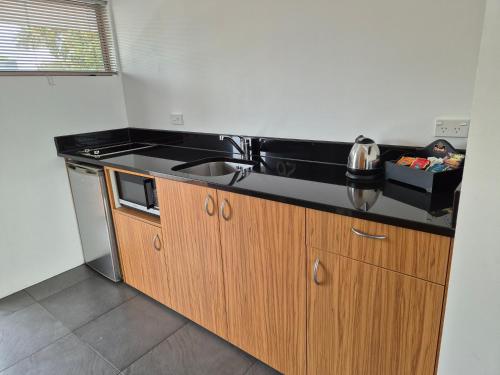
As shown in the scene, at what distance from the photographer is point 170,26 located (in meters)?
2.29

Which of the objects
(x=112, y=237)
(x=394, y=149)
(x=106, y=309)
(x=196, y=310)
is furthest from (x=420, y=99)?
(x=106, y=309)

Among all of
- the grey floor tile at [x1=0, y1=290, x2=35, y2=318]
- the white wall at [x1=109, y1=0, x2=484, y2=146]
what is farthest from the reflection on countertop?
the grey floor tile at [x1=0, y1=290, x2=35, y2=318]

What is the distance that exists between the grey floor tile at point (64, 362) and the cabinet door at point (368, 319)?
1.09 metres

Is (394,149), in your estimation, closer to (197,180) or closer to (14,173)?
(197,180)

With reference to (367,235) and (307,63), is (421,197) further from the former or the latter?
(307,63)

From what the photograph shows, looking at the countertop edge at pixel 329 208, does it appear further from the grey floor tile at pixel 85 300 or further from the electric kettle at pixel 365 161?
the grey floor tile at pixel 85 300

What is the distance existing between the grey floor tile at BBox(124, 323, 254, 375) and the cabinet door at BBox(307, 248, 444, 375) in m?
0.49

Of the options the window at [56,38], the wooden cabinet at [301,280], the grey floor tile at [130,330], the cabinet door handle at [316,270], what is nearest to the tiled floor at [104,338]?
the grey floor tile at [130,330]

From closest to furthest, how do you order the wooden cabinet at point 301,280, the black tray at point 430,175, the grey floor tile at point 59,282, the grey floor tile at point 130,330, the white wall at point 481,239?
the white wall at point 481,239, the wooden cabinet at point 301,280, the black tray at point 430,175, the grey floor tile at point 130,330, the grey floor tile at point 59,282

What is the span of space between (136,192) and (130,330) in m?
0.81

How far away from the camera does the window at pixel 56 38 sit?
2203 millimetres

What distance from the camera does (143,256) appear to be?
2.11m

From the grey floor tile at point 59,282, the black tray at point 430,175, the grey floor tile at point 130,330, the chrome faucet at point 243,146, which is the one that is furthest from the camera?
the grey floor tile at point 59,282

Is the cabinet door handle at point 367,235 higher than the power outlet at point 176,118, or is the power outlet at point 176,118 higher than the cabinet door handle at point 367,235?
the power outlet at point 176,118
